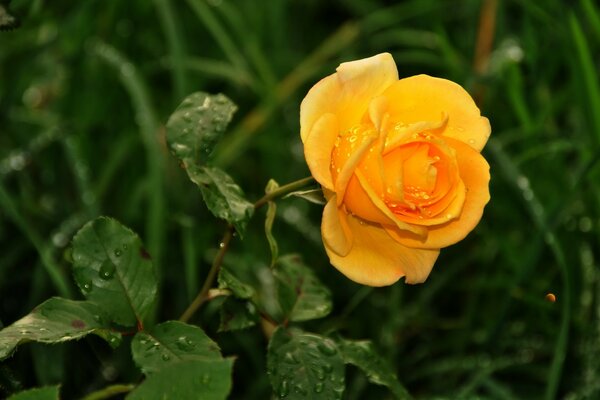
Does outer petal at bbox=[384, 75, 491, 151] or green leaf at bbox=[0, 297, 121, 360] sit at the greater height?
outer petal at bbox=[384, 75, 491, 151]

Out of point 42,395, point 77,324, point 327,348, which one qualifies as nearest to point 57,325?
point 77,324

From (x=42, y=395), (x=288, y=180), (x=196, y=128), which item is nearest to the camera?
(x=42, y=395)

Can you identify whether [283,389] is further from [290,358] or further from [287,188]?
[287,188]

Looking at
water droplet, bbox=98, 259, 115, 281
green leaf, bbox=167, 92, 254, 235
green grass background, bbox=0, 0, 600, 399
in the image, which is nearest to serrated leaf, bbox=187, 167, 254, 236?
green leaf, bbox=167, 92, 254, 235

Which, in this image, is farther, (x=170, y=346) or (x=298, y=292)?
(x=298, y=292)

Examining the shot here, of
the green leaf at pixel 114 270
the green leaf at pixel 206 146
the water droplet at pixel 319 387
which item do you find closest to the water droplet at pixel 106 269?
the green leaf at pixel 114 270

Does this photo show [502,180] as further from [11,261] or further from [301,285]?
[11,261]

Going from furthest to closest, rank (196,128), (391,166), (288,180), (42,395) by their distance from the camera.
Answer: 1. (288,180)
2. (196,128)
3. (391,166)
4. (42,395)

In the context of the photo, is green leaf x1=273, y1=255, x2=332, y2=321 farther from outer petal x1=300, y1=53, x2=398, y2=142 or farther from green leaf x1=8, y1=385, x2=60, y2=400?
green leaf x1=8, y1=385, x2=60, y2=400
